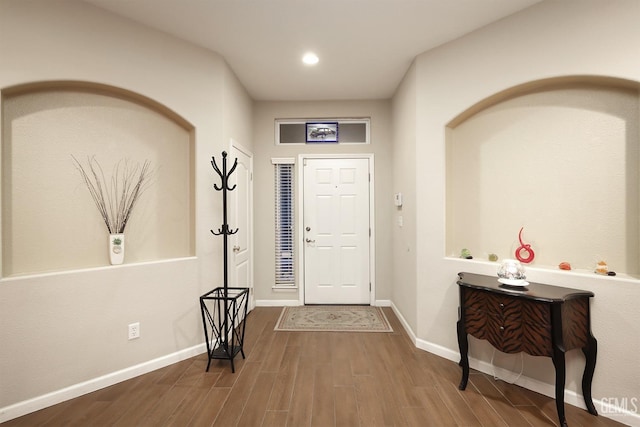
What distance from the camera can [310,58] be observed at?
10.1ft

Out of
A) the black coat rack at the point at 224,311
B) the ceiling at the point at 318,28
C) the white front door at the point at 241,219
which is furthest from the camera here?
the white front door at the point at 241,219

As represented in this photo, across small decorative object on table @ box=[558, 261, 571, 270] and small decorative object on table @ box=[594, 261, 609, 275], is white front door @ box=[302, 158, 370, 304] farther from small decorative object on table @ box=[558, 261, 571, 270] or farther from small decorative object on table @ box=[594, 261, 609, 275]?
small decorative object on table @ box=[594, 261, 609, 275]

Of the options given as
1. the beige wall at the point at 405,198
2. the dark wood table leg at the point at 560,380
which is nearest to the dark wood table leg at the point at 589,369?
the dark wood table leg at the point at 560,380

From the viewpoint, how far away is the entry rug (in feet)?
11.1

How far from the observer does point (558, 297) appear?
1.85 metres

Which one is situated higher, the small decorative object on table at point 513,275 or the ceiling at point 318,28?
the ceiling at point 318,28

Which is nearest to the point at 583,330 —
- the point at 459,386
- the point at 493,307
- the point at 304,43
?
the point at 493,307

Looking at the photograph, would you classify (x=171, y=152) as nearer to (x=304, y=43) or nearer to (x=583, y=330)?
(x=304, y=43)

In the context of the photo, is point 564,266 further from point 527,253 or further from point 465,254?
point 465,254

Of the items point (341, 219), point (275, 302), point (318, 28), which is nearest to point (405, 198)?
point (341, 219)

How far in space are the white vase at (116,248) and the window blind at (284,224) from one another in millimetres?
2081

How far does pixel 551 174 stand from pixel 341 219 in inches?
95.7

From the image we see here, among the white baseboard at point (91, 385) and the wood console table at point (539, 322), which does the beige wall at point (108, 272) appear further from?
the wood console table at point (539, 322)

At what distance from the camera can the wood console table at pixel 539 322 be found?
71.9 inches
